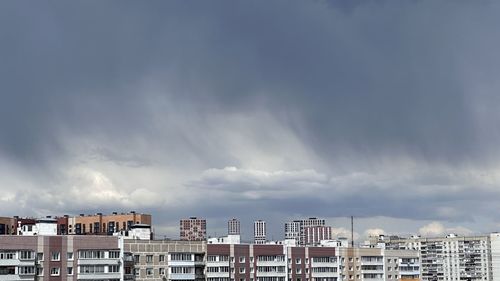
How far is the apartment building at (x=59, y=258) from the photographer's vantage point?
142500 millimetres

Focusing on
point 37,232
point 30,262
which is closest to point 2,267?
point 30,262

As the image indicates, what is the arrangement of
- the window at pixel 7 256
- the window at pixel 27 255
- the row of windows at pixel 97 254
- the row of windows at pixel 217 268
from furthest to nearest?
the row of windows at pixel 217 268 → the row of windows at pixel 97 254 → the window at pixel 27 255 → the window at pixel 7 256

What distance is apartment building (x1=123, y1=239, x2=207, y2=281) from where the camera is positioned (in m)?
167

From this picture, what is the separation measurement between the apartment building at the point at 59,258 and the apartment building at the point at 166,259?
700 cm

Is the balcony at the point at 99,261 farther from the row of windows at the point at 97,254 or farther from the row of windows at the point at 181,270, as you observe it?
the row of windows at the point at 181,270

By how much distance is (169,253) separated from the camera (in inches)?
6816

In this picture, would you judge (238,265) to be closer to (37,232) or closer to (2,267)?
(37,232)

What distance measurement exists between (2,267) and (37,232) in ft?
59.7

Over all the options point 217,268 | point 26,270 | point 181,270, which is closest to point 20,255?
point 26,270

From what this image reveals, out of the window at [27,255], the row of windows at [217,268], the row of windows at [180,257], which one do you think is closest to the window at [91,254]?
the window at [27,255]

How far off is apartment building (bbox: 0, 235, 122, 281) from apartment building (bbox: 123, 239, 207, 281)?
7003 millimetres

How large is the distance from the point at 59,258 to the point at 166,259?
2939 centimetres

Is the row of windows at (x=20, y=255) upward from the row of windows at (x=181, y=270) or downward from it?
upward

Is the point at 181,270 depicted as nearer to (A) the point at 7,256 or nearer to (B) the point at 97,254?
(B) the point at 97,254
